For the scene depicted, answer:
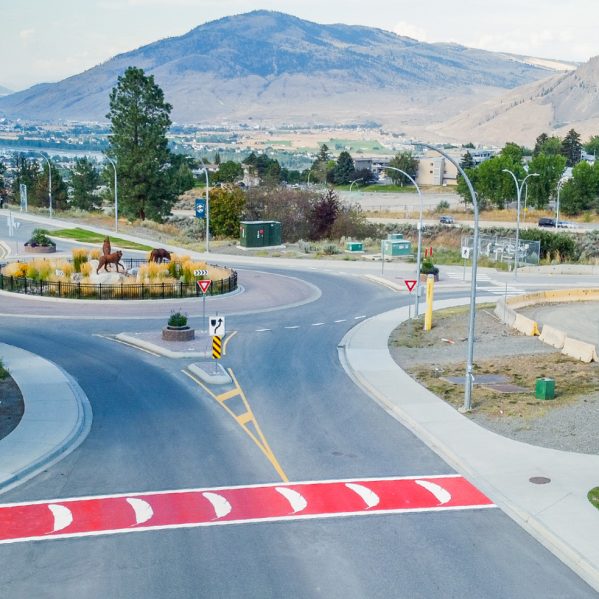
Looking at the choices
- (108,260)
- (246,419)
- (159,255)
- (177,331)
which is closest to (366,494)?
(246,419)

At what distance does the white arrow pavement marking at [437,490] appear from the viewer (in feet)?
62.2

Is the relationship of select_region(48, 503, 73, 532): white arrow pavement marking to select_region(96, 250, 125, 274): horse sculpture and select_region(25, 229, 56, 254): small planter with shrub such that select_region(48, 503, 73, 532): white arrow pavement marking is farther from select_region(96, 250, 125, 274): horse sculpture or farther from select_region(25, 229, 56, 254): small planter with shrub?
select_region(25, 229, 56, 254): small planter with shrub

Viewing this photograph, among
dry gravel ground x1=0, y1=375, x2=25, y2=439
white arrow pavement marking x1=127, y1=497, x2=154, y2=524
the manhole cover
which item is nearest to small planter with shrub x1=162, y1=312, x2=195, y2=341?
dry gravel ground x1=0, y1=375, x2=25, y2=439

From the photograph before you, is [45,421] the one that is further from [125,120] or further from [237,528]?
[125,120]

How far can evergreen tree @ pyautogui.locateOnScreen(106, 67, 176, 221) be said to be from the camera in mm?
88875

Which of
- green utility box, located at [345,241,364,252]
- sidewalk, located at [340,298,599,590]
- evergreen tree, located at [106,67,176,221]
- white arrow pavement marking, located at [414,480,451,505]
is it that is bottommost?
white arrow pavement marking, located at [414,480,451,505]

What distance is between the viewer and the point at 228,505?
1828 cm

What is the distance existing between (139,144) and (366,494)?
75.8m

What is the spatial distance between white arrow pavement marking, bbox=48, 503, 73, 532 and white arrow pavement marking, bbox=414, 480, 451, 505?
24.4 ft

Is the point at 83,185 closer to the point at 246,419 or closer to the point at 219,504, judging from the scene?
the point at 246,419

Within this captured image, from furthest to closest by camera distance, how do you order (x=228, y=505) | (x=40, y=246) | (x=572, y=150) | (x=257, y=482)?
(x=572, y=150)
(x=40, y=246)
(x=257, y=482)
(x=228, y=505)

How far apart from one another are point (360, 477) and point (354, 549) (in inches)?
158

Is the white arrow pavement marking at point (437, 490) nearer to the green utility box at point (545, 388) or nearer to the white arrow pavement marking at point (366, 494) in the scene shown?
the white arrow pavement marking at point (366, 494)

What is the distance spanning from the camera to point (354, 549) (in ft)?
53.4
